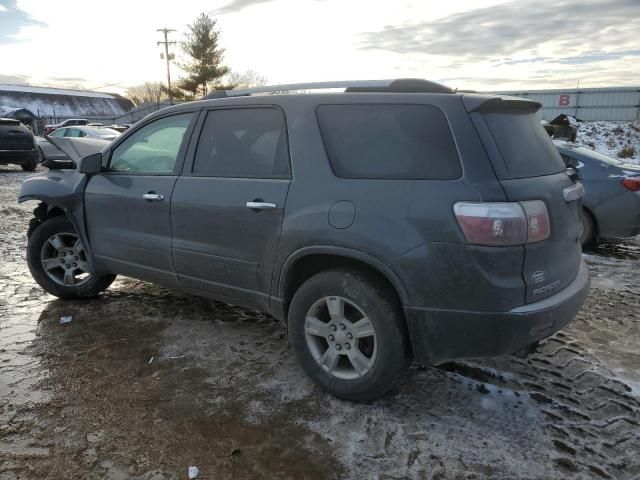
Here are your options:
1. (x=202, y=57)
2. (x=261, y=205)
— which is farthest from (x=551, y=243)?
(x=202, y=57)

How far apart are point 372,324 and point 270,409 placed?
81 cm

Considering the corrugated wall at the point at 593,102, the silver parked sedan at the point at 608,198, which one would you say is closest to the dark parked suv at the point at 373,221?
the silver parked sedan at the point at 608,198

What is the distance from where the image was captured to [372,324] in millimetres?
2855

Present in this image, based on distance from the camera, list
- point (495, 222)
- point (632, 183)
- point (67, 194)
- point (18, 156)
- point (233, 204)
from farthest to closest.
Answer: point (18, 156) → point (632, 183) → point (67, 194) → point (233, 204) → point (495, 222)

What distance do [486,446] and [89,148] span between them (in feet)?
15.6

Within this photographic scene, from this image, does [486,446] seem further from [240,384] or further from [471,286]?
[240,384]

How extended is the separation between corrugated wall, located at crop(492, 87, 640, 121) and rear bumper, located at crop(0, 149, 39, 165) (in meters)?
20.1

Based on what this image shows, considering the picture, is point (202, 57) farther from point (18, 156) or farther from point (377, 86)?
point (377, 86)

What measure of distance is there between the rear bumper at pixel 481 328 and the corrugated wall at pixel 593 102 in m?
23.7

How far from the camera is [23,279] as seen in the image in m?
5.45

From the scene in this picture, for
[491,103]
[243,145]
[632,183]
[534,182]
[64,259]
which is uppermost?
[491,103]

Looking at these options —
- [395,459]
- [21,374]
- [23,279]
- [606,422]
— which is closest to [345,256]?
[395,459]

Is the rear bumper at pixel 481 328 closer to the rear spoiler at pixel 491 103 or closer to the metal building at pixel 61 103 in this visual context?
the rear spoiler at pixel 491 103

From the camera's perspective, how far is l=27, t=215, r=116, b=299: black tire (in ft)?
15.4
